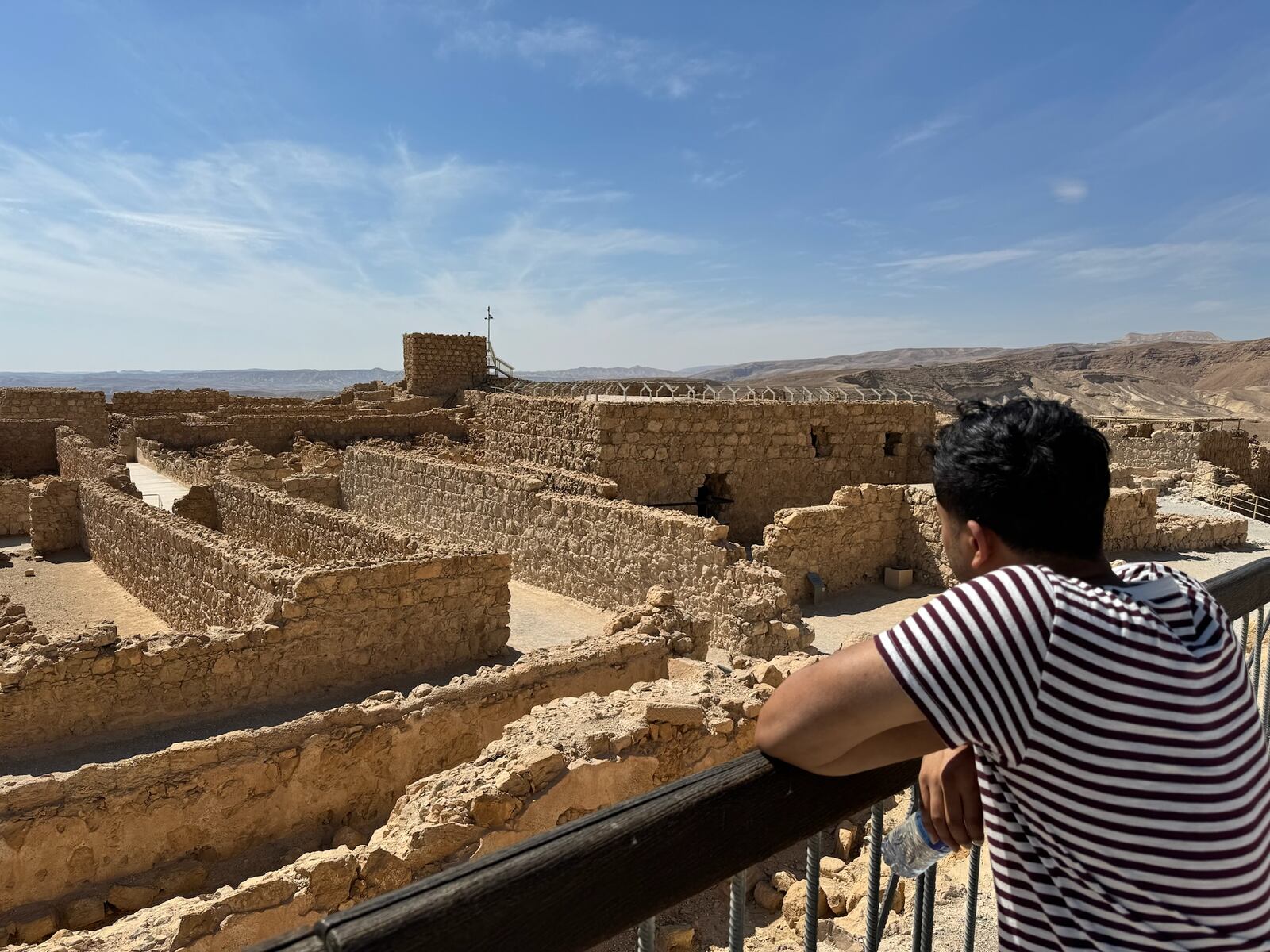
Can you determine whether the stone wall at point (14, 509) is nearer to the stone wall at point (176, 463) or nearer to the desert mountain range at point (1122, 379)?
the stone wall at point (176, 463)

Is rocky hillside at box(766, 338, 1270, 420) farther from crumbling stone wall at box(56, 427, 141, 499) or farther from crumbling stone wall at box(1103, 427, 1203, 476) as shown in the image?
crumbling stone wall at box(56, 427, 141, 499)

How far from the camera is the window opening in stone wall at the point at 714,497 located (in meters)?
13.2

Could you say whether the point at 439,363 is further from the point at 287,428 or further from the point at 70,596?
the point at 70,596

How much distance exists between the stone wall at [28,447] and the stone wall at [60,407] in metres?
2.61

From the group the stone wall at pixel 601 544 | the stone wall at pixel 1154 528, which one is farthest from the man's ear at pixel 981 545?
the stone wall at pixel 1154 528

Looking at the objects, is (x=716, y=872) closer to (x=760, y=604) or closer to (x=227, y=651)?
(x=227, y=651)

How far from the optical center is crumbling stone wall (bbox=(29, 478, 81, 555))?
13.9 m

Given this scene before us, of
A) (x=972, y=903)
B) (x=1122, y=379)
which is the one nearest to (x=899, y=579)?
(x=972, y=903)

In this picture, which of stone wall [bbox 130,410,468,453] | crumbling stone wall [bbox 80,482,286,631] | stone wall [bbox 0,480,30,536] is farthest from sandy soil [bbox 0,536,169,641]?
stone wall [bbox 130,410,468,453]

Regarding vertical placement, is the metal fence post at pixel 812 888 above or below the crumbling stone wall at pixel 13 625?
above

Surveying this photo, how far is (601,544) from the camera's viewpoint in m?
10.5

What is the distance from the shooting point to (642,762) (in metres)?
4.63

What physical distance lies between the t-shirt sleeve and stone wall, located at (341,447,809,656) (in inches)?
264

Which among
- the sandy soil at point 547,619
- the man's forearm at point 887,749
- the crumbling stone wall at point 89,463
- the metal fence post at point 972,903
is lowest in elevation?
the sandy soil at point 547,619
